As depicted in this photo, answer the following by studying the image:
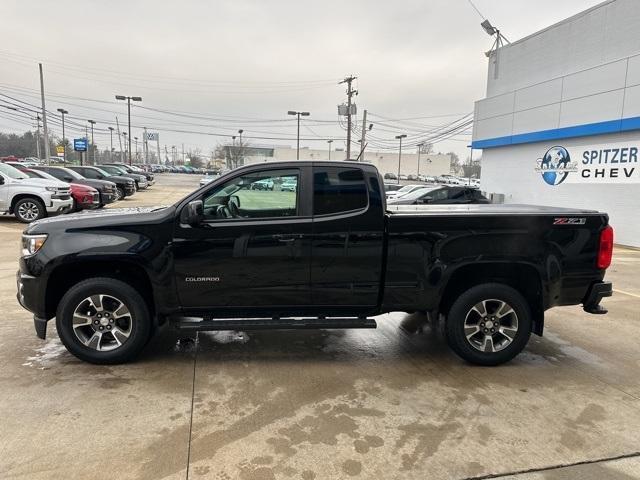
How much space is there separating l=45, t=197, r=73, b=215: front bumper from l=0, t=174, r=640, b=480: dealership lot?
9.89 m

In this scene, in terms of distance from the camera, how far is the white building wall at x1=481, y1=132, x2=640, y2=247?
14.5 meters

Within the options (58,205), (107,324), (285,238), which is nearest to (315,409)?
(285,238)

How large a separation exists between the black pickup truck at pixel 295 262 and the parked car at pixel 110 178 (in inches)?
766

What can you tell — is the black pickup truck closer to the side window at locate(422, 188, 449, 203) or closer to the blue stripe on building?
the blue stripe on building

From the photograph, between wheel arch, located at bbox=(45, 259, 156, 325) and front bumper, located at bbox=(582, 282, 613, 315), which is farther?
front bumper, located at bbox=(582, 282, 613, 315)

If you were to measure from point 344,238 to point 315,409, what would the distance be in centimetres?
151

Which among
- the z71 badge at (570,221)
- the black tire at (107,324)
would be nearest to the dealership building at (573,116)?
the z71 badge at (570,221)

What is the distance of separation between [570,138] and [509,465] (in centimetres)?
1605

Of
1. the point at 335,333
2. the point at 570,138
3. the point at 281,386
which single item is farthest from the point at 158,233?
the point at 570,138

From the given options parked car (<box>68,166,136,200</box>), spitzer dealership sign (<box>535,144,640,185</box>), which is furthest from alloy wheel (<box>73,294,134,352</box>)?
parked car (<box>68,166,136,200</box>)

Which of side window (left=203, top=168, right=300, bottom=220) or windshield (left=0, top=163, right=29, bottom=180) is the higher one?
windshield (left=0, top=163, right=29, bottom=180)

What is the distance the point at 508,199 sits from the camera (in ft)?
66.5

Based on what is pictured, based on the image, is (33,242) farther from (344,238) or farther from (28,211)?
(28,211)

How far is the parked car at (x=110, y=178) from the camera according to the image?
23530mm
